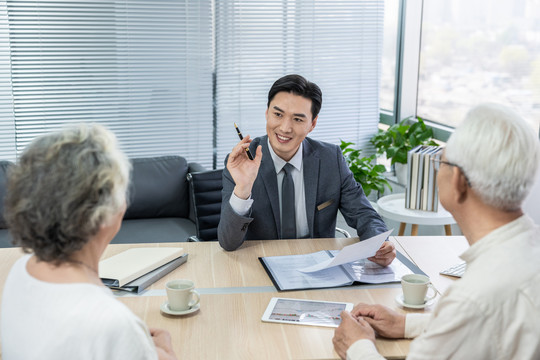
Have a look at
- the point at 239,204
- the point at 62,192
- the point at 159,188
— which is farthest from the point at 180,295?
the point at 159,188

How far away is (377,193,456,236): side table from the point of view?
11.5 ft

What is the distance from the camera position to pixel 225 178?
2.63m

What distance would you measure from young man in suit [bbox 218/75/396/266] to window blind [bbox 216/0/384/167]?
1765 millimetres

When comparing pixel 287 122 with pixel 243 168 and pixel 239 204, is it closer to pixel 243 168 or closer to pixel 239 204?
pixel 243 168

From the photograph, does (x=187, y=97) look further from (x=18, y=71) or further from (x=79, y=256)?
(x=79, y=256)

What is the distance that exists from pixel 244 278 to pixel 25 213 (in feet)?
3.50

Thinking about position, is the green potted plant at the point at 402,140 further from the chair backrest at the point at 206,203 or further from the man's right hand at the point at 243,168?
the man's right hand at the point at 243,168

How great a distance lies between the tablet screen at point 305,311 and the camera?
182cm

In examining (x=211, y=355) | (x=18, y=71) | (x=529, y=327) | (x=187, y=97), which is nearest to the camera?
(x=529, y=327)

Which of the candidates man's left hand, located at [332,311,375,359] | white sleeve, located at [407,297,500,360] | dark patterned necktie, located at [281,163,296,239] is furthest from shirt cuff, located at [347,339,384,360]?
dark patterned necktie, located at [281,163,296,239]

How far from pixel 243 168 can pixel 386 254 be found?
0.67 meters

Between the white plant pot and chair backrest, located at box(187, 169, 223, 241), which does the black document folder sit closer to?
chair backrest, located at box(187, 169, 223, 241)

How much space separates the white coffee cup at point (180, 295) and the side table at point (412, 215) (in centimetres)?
196

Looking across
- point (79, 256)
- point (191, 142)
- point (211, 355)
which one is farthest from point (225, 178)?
point (191, 142)
